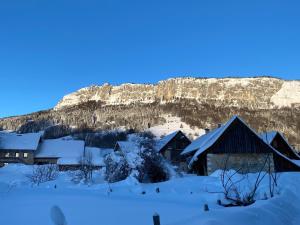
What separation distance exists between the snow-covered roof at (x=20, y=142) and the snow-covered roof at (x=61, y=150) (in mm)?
2028

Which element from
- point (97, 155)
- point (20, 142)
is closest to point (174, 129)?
point (97, 155)

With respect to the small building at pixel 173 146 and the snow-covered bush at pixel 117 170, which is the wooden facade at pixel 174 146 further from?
the snow-covered bush at pixel 117 170

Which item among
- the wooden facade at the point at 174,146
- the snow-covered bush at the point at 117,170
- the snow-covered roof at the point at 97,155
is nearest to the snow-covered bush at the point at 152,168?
the snow-covered bush at the point at 117,170

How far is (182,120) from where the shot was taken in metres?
159

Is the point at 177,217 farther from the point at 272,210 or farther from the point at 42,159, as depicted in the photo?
the point at 42,159

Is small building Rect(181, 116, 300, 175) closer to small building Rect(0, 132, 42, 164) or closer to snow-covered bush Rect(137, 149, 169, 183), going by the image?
snow-covered bush Rect(137, 149, 169, 183)

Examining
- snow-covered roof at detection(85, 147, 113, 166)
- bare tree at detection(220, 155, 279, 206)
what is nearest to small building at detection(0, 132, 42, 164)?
snow-covered roof at detection(85, 147, 113, 166)

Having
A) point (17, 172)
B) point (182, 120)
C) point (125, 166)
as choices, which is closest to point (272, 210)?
point (125, 166)

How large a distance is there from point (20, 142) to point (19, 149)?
1.67 meters

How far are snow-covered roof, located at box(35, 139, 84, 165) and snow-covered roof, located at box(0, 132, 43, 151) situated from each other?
2.03 meters

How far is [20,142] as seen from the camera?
80.3 m

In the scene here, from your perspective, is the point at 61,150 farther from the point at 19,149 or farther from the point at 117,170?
the point at 117,170

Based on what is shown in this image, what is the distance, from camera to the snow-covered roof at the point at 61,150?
77.0 meters

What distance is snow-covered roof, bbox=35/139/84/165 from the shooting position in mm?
77000
